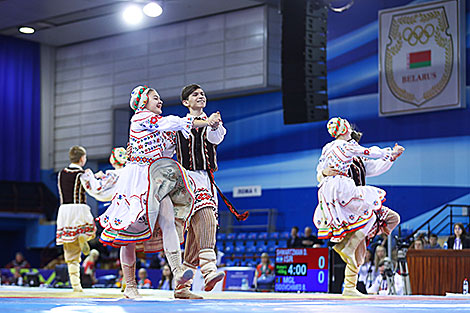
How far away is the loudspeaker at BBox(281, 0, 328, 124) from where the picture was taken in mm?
13375

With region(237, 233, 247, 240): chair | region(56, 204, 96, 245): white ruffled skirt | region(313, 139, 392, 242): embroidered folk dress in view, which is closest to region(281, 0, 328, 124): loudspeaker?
region(237, 233, 247, 240): chair

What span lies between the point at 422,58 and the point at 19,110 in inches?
448

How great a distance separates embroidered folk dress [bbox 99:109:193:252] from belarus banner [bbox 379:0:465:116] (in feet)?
31.4

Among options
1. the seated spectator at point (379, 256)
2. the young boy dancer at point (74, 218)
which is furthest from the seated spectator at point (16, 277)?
the young boy dancer at point (74, 218)

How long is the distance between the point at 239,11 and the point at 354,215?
463 inches

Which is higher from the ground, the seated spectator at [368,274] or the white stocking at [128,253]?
the white stocking at [128,253]

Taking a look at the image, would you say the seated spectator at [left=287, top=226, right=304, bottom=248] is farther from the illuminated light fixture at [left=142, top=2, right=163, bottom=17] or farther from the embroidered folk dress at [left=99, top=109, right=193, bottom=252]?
the embroidered folk dress at [left=99, top=109, right=193, bottom=252]

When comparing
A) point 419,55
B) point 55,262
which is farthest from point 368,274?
point 55,262

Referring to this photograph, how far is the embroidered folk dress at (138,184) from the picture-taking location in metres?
5.12

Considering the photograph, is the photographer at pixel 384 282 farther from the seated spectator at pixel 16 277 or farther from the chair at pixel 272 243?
the seated spectator at pixel 16 277

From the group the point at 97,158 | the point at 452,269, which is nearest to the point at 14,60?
the point at 97,158

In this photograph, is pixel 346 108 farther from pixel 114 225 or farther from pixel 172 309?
pixel 172 309

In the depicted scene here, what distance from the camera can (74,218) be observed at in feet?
25.6

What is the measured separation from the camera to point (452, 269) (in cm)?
860
